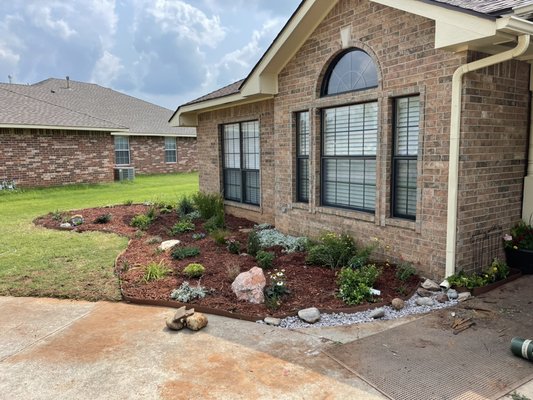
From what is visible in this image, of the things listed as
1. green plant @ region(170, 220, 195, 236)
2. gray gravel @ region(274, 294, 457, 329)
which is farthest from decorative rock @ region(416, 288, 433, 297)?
green plant @ region(170, 220, 195, 236)

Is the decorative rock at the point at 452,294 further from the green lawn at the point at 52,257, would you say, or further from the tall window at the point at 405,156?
the green lawn at the point at 52,257

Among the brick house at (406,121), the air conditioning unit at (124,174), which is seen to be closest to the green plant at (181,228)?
the brick house at (406,121)

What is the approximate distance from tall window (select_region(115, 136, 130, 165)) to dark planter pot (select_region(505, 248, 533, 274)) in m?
21.9

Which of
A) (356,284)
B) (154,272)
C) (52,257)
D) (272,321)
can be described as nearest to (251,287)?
(272,321)

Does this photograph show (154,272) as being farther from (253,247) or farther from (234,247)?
(253,247)

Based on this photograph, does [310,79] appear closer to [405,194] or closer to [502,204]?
[405,194]

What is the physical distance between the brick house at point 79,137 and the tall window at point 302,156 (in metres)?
14.7

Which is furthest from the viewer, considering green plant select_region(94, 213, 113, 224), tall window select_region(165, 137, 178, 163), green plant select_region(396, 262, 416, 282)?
tall window select_region(165, 137, 178, 163)

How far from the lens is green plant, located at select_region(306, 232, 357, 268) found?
22.2 feet

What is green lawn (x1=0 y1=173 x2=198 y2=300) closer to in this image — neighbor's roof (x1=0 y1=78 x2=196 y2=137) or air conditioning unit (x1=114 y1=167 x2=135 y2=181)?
air conditioning unit (x1=114 y1=167 x2=135 y2=181)

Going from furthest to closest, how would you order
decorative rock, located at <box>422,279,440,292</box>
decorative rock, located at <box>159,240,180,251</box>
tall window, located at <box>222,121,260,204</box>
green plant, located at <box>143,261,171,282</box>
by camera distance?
tall window, located at <box>222,121,260,204</box> → decorative rock, located at <box>159,240,180,251</box> → green plant, located at <box>143,261,171,282</box> → decorative rock, located at <box>422,279,440,292</box>

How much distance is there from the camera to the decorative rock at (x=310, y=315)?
16.5 ft

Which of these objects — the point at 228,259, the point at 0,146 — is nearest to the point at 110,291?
the point at 228,259

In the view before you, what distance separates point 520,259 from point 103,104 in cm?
2638
